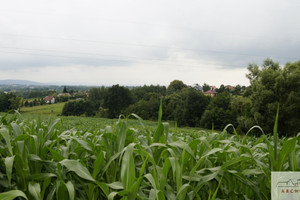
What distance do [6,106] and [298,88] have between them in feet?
148

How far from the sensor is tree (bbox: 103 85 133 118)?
5541cm

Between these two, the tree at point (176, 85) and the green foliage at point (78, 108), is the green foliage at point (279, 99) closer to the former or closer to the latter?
the green foliage at point (78, 108)

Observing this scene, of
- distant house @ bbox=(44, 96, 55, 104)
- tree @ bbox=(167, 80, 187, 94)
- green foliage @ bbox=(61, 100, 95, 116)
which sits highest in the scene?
tree @ bbox=(167, 80, 187, 94)

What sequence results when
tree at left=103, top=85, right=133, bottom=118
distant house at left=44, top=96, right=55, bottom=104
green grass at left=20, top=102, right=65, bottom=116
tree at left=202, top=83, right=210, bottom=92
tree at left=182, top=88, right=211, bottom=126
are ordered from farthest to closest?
tree at left=202, top=83, right=210, bottom=92 < tree at left=103, top=85, right=133, bottom=118 < tree at left=182, top=88, right=211, bottom=126 < distant house at left=44, top=96, right=55, bottom=104 < green grass at left=20, top=102, right=65, bottom=116

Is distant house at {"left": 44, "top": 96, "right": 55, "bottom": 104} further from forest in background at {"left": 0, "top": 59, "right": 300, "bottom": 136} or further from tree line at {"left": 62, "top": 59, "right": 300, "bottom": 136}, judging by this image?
tree line at {"left": 62, "top": 59, "right": 300, "bottom": 136}

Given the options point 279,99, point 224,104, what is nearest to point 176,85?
point 224,104

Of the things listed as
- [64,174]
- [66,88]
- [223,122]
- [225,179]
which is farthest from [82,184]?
[66,88]

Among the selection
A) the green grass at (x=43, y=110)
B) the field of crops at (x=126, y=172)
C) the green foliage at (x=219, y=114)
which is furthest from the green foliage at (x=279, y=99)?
the field of crops at (x=126, y=172)

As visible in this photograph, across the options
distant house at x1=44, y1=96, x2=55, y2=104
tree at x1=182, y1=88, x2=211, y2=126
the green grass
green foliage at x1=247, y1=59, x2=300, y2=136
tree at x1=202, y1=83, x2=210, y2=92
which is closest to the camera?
the green grass

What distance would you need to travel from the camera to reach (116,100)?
55406 mm

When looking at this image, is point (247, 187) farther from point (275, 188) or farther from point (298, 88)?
point (298, 88)

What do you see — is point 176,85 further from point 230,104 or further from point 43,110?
point 43,110

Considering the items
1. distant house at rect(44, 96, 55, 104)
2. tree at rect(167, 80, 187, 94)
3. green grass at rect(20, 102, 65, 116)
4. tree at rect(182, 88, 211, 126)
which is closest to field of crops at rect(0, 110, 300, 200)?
green grass at rect(20, 102, 65, 116)

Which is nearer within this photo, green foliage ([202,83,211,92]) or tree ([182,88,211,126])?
tree ([182,88,211,126])
